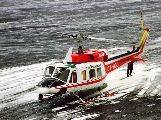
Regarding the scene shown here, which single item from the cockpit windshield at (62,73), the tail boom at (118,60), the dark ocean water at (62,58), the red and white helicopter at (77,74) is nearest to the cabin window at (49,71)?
the red and white helicopter at (77,74)

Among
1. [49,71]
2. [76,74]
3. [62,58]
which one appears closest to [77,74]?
[76,74]

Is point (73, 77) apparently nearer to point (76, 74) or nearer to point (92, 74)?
point (76, 74)

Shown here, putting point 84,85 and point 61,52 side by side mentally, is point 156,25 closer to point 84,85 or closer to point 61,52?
point 61,52

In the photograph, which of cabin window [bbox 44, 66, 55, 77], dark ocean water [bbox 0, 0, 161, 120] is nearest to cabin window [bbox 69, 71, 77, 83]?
cabin window [bbox 44, 66, 55, 77]

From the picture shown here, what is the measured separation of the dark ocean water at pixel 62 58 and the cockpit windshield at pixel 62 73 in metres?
1.65

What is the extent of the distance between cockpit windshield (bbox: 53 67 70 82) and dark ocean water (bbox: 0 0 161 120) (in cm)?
165

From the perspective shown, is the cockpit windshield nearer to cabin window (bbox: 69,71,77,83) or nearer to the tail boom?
cabin window (bbox: 69,71,77,83)

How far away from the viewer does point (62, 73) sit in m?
20.2

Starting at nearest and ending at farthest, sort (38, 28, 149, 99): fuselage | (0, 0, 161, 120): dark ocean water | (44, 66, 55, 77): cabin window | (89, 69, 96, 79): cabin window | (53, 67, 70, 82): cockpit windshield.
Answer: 1. (0, 0, 161, 120): dark ocean water
2. (38, 28, 149, 99): fuselage
3. (53, 67, 70, 82): cockpit windshield
4. (44, 66, 55, 77): cabin window
5. (89, 69, 96, 79): cabin window

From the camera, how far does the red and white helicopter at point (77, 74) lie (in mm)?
19734

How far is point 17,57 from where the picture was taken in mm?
33500

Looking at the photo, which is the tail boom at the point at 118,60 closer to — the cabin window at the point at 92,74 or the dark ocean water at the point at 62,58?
the dark ocean water at the point at 62,58

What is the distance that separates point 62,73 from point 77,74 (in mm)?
958

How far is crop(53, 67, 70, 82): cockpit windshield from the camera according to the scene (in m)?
20.1
